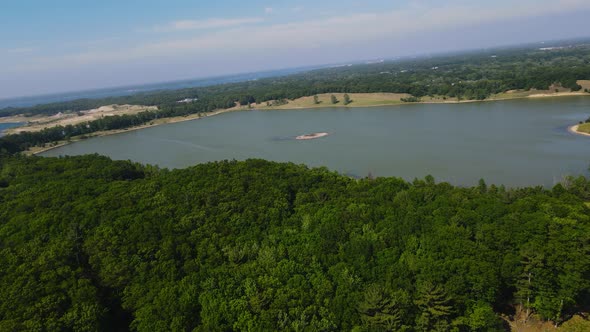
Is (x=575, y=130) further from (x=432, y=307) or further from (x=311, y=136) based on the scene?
(x=432, y=307)

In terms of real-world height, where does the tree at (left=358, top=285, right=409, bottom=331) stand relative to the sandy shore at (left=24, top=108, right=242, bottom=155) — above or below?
below

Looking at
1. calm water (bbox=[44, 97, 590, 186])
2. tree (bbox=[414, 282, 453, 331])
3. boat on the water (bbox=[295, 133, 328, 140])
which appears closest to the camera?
tree (bbox=[414, 282, 453, 331])

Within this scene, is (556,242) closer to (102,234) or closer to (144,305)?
(144,305)

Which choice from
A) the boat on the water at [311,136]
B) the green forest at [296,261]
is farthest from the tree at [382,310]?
the boat on the water at [311,136]

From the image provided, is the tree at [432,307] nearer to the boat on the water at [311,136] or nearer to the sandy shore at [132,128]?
the boat on the water at [311,136]

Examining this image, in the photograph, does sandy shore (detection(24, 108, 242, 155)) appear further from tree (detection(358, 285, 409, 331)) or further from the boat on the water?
tree (detection(358, 285, 409, 331))

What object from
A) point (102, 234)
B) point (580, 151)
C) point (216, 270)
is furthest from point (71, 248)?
point (580, 151)

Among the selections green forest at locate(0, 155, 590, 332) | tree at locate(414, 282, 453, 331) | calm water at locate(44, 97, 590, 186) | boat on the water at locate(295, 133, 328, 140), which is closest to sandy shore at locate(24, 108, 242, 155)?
calm water at locate(44, 97, 590, 186)
